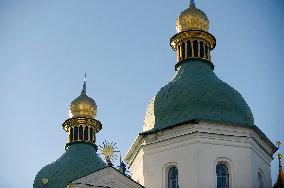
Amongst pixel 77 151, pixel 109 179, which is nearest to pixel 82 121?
pixel 77 151

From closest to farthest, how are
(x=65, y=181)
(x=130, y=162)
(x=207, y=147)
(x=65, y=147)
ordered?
(x=207, y=147) → (x=130, y=162) → (x=65, y=181) → (x=65, y=147)

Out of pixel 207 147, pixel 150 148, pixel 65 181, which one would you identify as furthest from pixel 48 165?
pixel 207 147

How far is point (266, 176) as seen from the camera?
26.7 metres

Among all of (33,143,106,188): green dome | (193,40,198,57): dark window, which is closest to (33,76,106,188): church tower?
(33,143,106,188): green dome

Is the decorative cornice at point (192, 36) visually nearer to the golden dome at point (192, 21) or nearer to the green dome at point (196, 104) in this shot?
the golden dome at point (192, 21)

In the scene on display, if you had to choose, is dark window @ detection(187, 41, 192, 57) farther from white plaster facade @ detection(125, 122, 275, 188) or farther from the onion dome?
white plaster facade @ detection(125, 122, 275, 188)

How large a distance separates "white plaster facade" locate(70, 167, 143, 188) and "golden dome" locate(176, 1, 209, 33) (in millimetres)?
8448

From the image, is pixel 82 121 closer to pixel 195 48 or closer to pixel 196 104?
pixel 195 48

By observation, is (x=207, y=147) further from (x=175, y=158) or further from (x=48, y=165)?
(x=48, y=165)

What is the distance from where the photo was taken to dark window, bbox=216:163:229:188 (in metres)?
25.2

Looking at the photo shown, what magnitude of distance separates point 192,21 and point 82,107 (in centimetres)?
843

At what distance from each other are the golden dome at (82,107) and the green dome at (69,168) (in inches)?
108

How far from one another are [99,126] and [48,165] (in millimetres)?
4506

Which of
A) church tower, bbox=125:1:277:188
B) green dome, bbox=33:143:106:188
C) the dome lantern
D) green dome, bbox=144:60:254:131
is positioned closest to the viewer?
church tower, bbox=125:1:277:188
